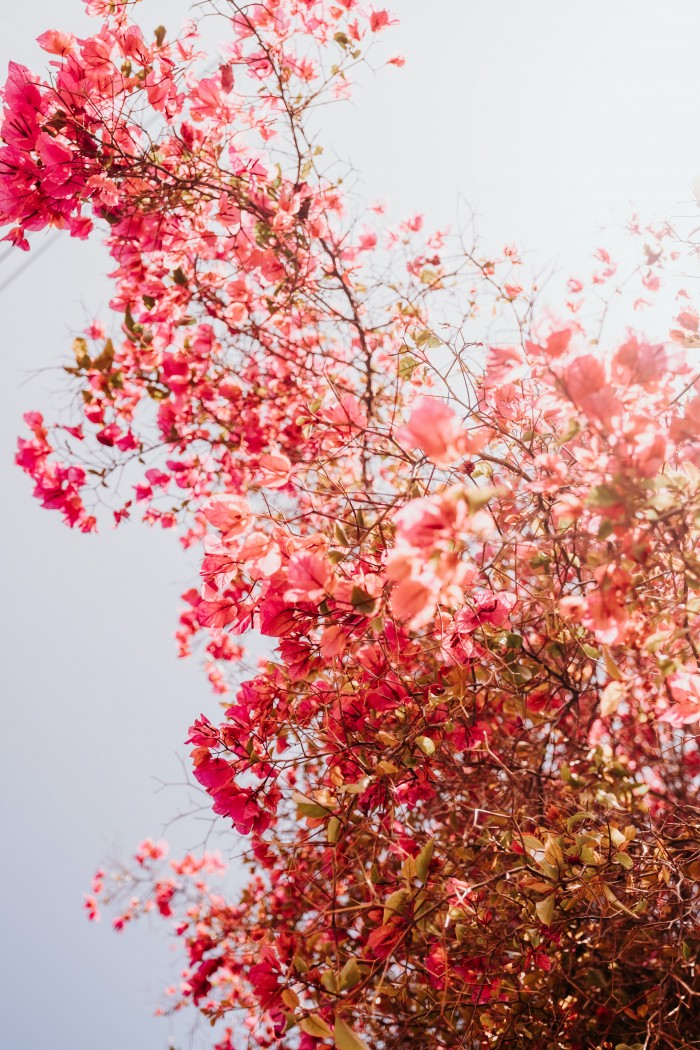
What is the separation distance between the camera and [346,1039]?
0.93m

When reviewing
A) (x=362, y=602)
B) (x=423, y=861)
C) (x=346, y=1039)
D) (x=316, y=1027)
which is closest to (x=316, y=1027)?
(x=316, y=1027)

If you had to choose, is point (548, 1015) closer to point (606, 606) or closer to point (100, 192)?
point (606, 606)

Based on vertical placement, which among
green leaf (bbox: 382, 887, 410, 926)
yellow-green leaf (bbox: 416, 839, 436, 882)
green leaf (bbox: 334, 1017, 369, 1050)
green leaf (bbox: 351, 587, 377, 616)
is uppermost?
green leaf (bbox: 351, 587, 377, 616)

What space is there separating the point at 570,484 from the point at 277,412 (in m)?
1.90

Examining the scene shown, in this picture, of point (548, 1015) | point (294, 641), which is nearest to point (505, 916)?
point (548, 1015)

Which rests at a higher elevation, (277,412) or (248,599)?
(277,412)

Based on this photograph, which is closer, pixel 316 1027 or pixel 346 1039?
pixel 346 1039

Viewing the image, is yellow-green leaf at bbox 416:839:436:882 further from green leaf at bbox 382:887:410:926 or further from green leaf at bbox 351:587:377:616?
green leaf at bbox 351:587:377:616

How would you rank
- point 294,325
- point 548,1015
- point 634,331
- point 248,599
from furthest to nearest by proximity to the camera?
point 294,325 → point 548,1015 → point 248,599 → point 634,331

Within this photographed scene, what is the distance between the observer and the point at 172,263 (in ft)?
7.16

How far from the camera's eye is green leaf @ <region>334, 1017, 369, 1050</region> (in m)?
0.93

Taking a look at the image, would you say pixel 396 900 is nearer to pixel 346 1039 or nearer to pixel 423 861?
pixel 423 861

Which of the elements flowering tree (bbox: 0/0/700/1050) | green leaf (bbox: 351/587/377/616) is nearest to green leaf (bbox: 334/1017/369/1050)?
flowering tree (bbox: 0/0/700/1050)

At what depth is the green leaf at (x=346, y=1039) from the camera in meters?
0.93
